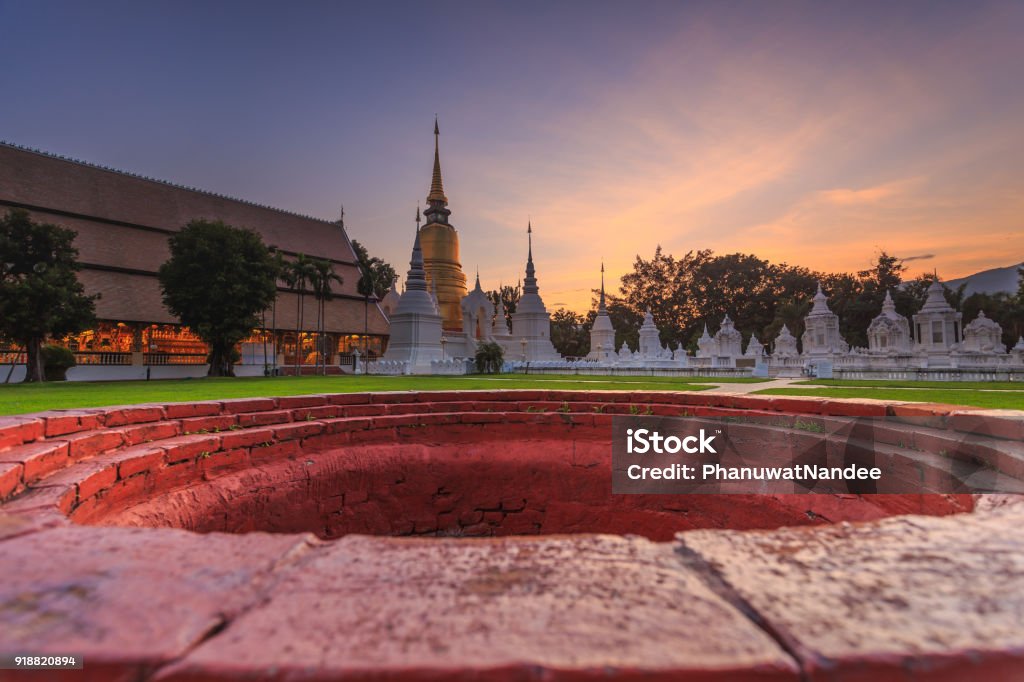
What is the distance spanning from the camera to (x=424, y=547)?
138cm

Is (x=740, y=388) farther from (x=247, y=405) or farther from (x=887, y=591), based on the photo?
(x=887, y=591)

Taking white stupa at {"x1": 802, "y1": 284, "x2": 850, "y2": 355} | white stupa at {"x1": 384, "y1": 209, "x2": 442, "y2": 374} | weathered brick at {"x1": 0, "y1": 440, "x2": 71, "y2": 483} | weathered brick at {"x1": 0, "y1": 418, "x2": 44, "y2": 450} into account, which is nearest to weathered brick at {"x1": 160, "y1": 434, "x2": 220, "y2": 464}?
weathered brick at {"x1": 0, "y1": 440, "x2": 71, "y2": 483}

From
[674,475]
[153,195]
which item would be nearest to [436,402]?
[674,475]

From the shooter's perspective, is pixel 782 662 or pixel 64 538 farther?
pixel 64 538

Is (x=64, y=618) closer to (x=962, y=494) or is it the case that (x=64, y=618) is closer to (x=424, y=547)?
(x=424, y=547)

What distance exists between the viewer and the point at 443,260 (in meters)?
35.8

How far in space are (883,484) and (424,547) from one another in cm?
378

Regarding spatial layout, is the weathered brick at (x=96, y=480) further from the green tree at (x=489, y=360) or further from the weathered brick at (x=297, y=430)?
the green tree at (x=489, y=360)

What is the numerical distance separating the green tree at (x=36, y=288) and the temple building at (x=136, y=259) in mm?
5224

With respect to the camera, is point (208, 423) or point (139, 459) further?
point (208, 423)

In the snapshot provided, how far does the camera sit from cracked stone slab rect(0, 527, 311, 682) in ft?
2.83

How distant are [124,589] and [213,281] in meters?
20.8

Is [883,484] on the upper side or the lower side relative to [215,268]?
lower

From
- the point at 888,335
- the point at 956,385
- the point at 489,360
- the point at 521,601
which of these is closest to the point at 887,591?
the point at 521,601
